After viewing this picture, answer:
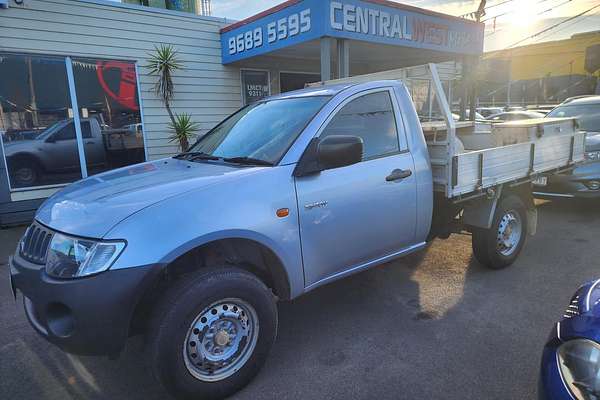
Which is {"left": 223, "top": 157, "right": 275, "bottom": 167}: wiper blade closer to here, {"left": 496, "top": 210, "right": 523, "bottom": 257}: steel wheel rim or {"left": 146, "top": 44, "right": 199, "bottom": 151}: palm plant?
{"left": 496, "top": 210, "right": 523, "bottom": 257}: steel wheel rim

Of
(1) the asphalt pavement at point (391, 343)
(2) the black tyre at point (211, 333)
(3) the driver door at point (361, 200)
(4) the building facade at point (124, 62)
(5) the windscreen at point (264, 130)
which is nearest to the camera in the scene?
(2) the black tyre at point (211, 333)

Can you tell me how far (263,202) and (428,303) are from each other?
6.65 ft

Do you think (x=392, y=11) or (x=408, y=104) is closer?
(x=408, y=104)

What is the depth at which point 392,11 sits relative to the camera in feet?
25.6

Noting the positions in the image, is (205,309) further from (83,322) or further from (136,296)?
(83,322)

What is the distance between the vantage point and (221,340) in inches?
98.1

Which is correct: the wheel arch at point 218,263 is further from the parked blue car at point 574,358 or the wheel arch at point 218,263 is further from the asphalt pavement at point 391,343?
the parked blue car at point 574,358

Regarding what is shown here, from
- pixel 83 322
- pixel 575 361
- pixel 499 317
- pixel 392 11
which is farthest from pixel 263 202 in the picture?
pixel 392 11

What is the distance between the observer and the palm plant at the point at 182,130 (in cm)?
873

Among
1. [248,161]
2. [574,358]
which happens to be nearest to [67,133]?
[248,161]

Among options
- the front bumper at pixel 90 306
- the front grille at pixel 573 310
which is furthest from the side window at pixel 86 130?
the front grille at pixel 573 310

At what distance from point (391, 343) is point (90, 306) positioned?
6.88 feet

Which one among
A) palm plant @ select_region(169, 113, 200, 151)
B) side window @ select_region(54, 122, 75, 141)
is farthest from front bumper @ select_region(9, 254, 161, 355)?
palm plant @ select_region(169, 113, 200, 151)

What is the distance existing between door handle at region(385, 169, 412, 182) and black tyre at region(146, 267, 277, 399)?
135 cm
